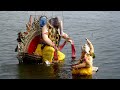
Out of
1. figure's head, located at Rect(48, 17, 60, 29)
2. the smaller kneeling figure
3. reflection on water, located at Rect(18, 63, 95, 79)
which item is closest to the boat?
reflection on water, located at Rect(18, 63, 95, 79)

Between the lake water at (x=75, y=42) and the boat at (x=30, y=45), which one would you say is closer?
the lake water at (x=75, y=42)

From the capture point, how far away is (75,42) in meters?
16.0

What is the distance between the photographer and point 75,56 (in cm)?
1312

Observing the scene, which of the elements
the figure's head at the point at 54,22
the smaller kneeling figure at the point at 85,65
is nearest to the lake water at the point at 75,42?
the smaller kneeling figure at the point at 85,65

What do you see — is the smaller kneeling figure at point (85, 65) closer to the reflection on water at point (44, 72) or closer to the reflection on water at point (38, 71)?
the reflection on water at point (44, 72)

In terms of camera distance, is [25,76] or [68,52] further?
[68,52]

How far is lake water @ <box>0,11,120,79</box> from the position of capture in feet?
35.0

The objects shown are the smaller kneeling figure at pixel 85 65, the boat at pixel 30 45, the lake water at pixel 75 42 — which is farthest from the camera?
the boat at pixel 30 45

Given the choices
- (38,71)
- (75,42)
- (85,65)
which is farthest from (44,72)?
(75,42)

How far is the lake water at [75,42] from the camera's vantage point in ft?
35.0

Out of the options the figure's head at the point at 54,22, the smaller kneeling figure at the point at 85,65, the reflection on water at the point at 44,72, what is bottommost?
the reflection on water at the point at 44,72
